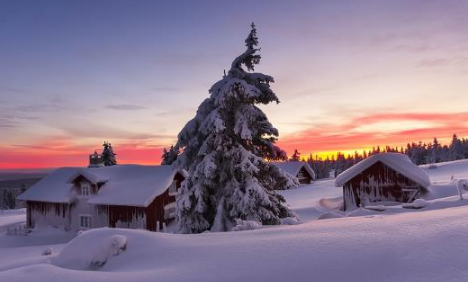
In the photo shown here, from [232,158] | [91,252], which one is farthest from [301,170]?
[91,252]

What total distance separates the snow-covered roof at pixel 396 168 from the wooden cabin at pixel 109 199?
49.3 feet

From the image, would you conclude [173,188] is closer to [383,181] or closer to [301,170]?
[383,181]

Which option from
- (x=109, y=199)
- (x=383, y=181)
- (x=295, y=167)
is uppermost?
(x=295, y=167)

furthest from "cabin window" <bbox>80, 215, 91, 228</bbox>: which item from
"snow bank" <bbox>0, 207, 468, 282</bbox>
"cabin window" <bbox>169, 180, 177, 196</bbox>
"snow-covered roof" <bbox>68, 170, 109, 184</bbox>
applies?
"snow bank" <bbox>0, 207, 468, 282</bbox>

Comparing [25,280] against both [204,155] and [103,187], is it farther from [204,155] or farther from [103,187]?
[103,187]

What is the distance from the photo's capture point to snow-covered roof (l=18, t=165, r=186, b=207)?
2780cm

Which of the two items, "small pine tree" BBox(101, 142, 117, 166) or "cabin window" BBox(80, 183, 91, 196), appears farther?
"small pine tree" BBox(101, 142, 117, 166)

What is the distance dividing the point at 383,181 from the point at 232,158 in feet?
50.7

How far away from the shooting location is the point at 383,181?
2539 centimetres

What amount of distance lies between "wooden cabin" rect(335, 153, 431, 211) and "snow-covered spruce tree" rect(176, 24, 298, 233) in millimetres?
Result: 11738

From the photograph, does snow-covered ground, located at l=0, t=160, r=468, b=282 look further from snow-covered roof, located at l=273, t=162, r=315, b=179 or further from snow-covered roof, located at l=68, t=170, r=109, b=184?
snow-covered roof, located at l=273, t=162, r=315, b=179

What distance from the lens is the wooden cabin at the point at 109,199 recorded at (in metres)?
27.6

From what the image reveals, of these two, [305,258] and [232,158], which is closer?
[305,258]

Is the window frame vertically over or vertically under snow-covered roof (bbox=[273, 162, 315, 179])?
under
